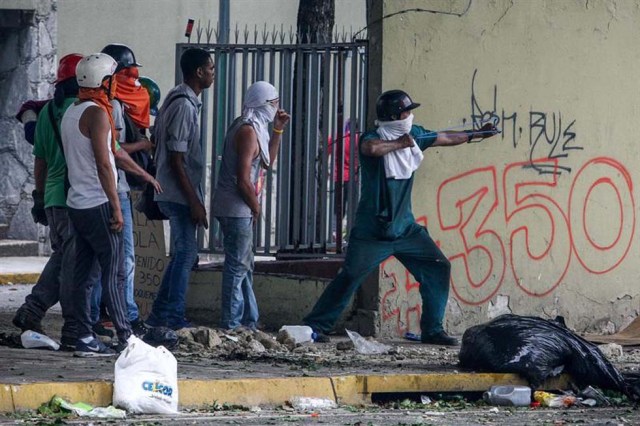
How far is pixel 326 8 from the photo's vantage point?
13227mm

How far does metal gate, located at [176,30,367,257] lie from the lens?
10.8m

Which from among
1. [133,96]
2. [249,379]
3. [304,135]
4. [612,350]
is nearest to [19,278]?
[304,135]

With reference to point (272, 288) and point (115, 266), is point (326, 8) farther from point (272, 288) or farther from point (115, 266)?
point (115, 266)

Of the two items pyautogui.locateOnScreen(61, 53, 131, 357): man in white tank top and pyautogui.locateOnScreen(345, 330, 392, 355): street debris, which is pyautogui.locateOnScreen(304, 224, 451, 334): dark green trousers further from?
pyautogui.locateOnScreen(61, 53, 131, 357): man in white tank top

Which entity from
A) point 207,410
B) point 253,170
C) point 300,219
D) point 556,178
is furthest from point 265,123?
point 207,410

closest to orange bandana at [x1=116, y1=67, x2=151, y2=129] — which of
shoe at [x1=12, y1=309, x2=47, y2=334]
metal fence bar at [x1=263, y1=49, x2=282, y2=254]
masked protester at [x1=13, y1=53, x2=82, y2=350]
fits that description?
masked protester at [x1=13, y1=53, x2=82, y2=350]

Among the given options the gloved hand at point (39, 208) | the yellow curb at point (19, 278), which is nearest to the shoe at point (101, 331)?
the gloved hand at point (39, 208)

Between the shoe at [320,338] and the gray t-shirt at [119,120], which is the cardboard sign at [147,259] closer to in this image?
the gray t-shirt at [119,120]

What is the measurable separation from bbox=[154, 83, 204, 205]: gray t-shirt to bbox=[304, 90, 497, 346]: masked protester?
1.13m

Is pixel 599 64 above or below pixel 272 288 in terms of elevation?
above

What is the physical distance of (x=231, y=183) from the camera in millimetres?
9852

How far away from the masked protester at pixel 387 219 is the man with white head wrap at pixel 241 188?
0.55 metres

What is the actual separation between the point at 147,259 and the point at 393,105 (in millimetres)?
2369

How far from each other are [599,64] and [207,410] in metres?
4.68
